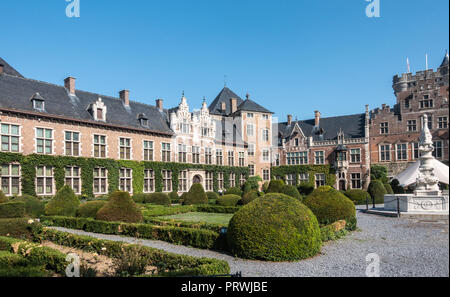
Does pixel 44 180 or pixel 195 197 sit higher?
pixel 44 180

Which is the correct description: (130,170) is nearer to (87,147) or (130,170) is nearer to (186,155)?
(87,147)

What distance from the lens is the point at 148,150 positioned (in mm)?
32844

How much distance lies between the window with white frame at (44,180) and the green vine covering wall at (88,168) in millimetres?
348

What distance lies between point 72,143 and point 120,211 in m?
14.6

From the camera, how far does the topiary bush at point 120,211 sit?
15146mm

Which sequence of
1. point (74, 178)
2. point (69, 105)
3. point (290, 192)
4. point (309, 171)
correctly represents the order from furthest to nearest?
point (309, 171)
point (69, 105)
point (74, 178)
point (290, 192)

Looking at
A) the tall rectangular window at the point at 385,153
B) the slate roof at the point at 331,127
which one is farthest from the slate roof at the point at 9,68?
the tall rectangular window at the point at 385,153

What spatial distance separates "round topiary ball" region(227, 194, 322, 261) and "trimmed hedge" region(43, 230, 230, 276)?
180cm

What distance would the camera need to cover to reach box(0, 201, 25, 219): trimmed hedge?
15297 millimetres

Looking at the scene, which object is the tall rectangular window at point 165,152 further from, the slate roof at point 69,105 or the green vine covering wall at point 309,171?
the green vine covering wall at point 309,171

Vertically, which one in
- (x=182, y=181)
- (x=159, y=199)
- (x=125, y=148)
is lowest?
(x=159, y=199)

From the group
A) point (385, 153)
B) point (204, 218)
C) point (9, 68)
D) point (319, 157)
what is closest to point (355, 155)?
point (385, 153)

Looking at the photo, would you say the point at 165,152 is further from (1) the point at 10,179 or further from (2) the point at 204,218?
(2) the point at 204,218
